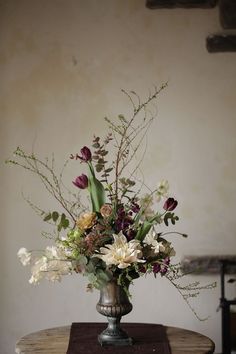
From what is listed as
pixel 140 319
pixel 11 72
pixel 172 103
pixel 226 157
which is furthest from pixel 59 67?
pixel 140 319

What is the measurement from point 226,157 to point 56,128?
106 centimetres

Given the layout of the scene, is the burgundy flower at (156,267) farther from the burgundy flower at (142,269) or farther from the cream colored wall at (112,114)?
the cream colored wall at (112,114)

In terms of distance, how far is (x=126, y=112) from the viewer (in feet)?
11.2

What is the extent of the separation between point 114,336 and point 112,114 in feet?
4.95

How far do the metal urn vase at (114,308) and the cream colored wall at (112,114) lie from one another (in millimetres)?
1031

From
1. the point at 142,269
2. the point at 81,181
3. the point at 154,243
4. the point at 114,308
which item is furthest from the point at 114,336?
the point at 81,181

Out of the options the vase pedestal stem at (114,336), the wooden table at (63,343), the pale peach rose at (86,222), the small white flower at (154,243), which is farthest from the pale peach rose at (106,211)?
the wooden table at (63,343)

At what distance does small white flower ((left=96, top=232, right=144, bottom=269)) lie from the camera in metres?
2.15

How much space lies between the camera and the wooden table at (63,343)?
2.34 meters

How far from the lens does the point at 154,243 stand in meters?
2.24

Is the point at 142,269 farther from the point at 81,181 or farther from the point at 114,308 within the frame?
the point at 81,181

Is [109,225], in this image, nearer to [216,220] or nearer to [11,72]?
[216,220]

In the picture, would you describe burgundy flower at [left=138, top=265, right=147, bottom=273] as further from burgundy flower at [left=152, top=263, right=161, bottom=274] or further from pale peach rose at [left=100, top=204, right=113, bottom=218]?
pale peach rose at [left=100, top=204, right=113, bottom=218]

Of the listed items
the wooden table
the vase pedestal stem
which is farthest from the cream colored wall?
the vase pedestal stem
